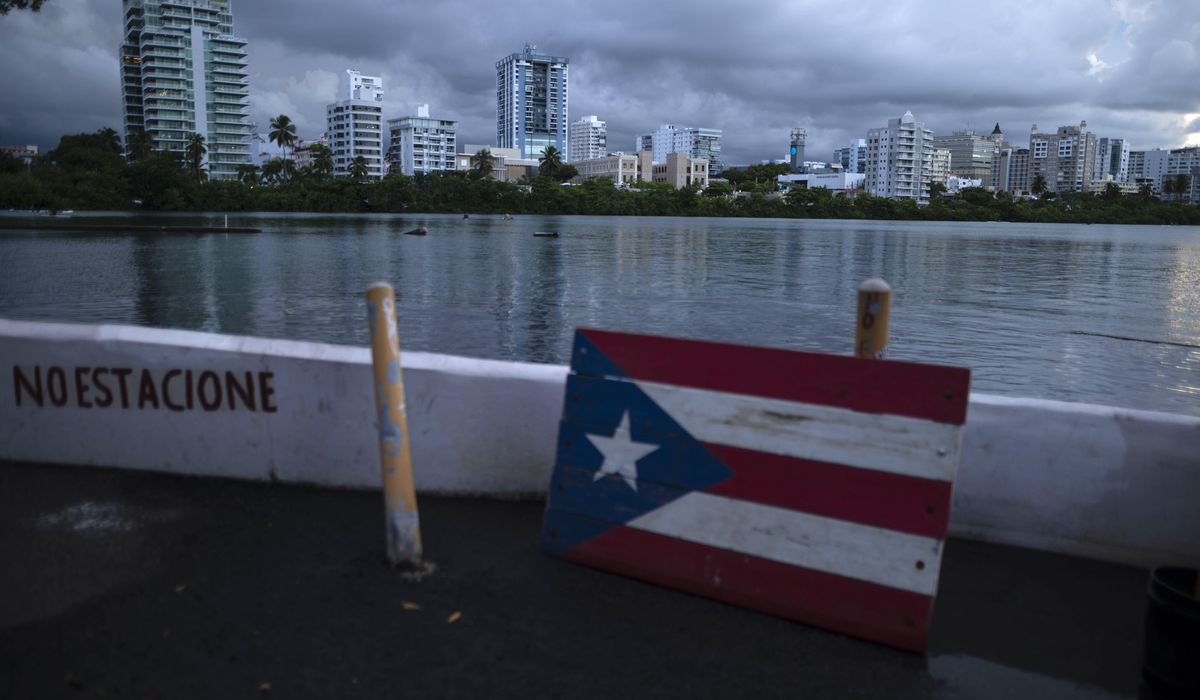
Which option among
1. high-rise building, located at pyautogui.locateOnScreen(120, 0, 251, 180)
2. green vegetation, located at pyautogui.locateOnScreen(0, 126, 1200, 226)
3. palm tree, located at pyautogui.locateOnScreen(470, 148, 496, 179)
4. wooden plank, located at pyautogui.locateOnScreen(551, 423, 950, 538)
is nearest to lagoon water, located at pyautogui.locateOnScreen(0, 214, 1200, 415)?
wooden plank, located at pyautogui.locateOnScreen(551, 423, 950, 538)

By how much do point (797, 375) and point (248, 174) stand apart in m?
173

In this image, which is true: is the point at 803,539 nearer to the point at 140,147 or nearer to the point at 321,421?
the point at 321,421

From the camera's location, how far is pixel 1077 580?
4438 mm

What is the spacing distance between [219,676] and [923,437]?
2859 mm

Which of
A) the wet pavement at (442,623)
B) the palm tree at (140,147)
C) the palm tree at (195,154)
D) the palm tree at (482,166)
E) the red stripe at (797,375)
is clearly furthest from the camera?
the palm tree at (482,166)

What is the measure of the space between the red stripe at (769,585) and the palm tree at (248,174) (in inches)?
6665

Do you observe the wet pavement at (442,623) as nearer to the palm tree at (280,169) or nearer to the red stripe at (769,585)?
the red stripe at (769,585)

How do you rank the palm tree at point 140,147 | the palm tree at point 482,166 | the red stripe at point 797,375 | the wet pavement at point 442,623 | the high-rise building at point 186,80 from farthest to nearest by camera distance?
the palm tree at point 482,166
the high-rise building at point 186,80
the palm tree at point 140,147
the red stripe at point 797,375
the wet pavement at point 442,623

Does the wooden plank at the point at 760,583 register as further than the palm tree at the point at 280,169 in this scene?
No

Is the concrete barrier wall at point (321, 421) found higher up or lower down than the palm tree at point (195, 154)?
lower down

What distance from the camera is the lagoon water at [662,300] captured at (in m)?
22.9

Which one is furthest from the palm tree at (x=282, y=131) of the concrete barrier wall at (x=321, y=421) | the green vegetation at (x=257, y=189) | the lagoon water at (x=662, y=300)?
the concrete barrier wall at (x=321, y=421)

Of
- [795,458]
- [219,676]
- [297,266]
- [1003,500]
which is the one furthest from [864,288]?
[297,266]

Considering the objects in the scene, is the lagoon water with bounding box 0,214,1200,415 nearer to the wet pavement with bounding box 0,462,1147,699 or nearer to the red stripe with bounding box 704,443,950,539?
the wet pavement with bounding box 0,462,1147,699
